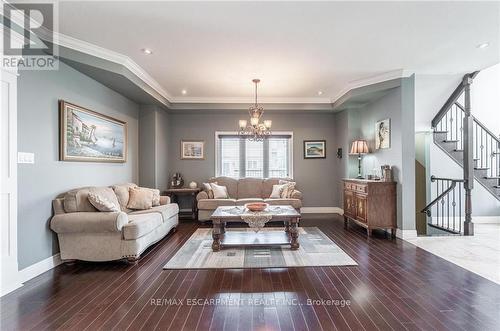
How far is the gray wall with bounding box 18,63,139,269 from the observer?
294 centimetres

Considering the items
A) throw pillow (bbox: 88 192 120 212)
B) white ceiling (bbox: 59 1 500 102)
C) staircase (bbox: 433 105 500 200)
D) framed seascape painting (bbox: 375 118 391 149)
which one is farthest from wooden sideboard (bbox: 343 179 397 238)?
throw pillow (bbox: 88 192 120 212)

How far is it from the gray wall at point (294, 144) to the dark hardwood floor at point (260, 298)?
3.49 meters

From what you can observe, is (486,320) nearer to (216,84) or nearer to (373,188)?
(373,188)

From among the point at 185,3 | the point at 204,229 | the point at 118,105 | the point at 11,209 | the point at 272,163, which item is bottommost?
the point at 204,229

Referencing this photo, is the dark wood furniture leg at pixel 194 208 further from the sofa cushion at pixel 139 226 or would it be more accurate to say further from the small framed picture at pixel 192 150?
the sofa cushion at pixel 139 226

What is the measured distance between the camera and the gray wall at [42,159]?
2943 mm

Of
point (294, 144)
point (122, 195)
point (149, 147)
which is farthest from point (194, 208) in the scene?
point (294, 144)

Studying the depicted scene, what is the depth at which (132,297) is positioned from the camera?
2555 mm

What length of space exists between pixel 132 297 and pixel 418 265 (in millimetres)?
3401

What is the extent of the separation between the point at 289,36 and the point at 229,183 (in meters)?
4.05

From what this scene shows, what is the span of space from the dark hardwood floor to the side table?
2754 millimetres

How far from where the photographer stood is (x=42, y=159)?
3230 mm

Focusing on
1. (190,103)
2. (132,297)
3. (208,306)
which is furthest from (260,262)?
(190,103)

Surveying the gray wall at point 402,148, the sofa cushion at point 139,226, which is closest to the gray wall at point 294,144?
the gray wall at point 402,148
